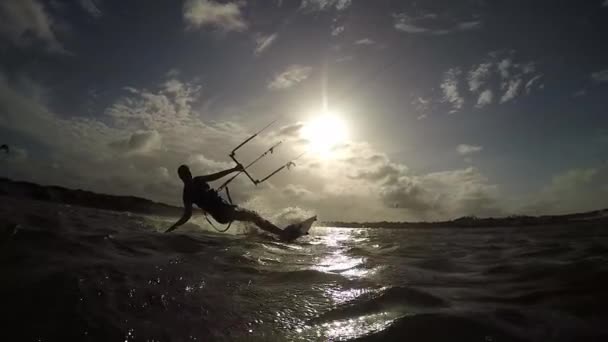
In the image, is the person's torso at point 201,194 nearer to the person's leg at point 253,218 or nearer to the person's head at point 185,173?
the person's head at point 185,173

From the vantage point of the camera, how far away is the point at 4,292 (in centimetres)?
286

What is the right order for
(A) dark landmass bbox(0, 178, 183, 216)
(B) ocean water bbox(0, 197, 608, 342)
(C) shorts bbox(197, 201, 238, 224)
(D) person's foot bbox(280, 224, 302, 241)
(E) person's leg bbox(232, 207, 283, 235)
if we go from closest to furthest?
(B) ocean water bbox(0, 197, 608, 342) < (C) shorts bbox(197, 201, 238, 224) < (D) person's foot bbox(280, 224, 302, 241) < (E) person's leg bbox(232, 207, 283, 235) < (A) dark landmass bbox(0, 178, 183, 216)

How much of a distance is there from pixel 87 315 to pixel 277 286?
2.08 meters

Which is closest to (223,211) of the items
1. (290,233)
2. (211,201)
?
(211,201)

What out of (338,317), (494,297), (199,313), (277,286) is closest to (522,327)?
(494,297)

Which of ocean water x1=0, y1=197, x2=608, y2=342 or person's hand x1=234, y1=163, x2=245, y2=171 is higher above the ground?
person's hand x1=234, y1=163, x2=245, y2=171

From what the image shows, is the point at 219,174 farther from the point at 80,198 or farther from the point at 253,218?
the point at 80,198

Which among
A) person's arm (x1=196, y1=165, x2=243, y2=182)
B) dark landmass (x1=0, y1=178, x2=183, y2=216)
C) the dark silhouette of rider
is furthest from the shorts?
dark landmass (x1=0, y1=178, x2=183, y2=216)

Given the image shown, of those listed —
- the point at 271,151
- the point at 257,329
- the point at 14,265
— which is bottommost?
the point at 257,329

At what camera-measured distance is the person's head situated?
11430 millimetres

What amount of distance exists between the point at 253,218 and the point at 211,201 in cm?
171

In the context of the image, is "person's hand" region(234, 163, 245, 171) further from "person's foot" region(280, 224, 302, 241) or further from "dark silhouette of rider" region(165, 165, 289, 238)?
"person's foot" region(280, 224, 302, 241)

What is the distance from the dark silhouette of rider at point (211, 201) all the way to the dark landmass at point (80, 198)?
51297 mm

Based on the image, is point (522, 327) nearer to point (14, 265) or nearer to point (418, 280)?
point (418, 280)
